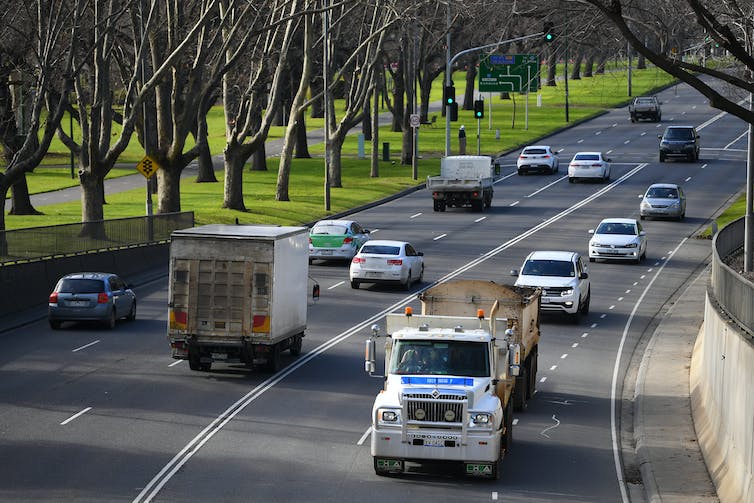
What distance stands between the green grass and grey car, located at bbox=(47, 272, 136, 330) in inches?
500

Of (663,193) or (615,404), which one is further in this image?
(663,193)

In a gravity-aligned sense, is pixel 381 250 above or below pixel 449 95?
below

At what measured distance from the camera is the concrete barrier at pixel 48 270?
34.2m

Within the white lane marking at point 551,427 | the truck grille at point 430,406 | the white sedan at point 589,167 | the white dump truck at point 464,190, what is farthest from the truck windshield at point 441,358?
the white sedan at point 589,167

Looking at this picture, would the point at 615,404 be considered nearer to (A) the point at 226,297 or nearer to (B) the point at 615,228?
(A) the point at 226,297

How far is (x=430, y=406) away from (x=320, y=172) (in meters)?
57.6

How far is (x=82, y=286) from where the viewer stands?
3189cm

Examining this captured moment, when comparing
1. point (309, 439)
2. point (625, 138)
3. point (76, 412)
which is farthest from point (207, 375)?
point (625, 138)

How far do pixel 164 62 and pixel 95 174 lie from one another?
482cm

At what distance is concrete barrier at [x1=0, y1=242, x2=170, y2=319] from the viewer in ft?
112

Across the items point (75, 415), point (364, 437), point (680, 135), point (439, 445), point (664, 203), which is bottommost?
point (364, 437)

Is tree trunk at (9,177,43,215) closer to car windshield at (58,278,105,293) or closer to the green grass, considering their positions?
the green grass

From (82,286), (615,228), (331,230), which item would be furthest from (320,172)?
(82,286)

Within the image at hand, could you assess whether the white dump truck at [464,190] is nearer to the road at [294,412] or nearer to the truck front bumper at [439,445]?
the road at [294,412]
